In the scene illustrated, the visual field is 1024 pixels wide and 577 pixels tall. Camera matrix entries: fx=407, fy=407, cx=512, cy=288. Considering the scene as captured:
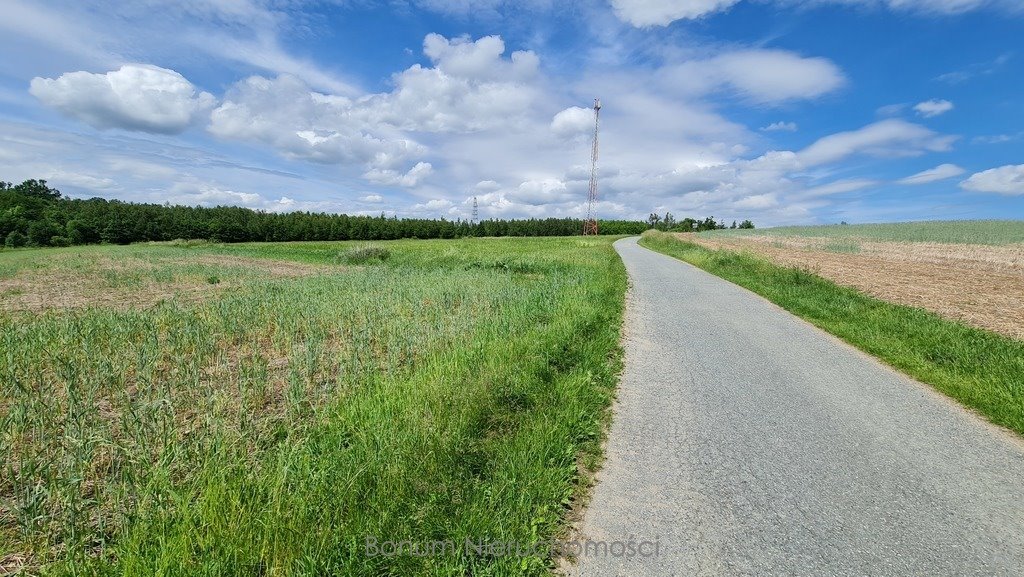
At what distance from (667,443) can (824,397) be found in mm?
2744

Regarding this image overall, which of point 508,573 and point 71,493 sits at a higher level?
point 71,493

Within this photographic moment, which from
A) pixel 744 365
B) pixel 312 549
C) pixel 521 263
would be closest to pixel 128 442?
pixel 312 549

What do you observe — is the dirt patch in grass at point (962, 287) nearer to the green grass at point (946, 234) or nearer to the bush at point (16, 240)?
the green grass at point (946, 234)

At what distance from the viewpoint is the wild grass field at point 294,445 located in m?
2.54

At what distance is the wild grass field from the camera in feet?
8.34

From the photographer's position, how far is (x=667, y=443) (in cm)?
399

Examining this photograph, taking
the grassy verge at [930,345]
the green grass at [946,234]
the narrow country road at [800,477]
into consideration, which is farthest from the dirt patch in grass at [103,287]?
the green grass at [946,234]

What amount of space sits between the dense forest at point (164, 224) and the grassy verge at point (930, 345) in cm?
9447

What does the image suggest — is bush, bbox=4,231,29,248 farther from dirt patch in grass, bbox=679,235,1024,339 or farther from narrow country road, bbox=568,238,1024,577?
dirt patch in grass, bbox=679,235,1024,339

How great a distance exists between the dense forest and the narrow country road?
312 ft

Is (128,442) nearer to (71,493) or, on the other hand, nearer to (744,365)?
(71,493)

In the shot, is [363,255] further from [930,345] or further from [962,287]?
[962,287]

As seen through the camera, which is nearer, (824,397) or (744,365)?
(824,397)

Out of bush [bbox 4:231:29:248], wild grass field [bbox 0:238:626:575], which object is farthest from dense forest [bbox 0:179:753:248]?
wild grass field [bbox 0:238:626:575]
